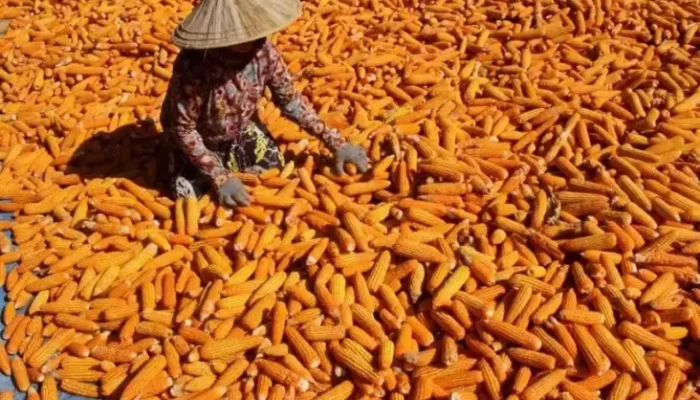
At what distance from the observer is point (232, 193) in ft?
13.1

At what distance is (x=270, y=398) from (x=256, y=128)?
1.93 m

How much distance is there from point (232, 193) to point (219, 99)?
1.87 ft

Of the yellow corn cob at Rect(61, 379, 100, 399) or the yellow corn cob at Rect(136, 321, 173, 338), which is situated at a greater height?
the yellow corn cob at Rect(136, 321, 173, 338)

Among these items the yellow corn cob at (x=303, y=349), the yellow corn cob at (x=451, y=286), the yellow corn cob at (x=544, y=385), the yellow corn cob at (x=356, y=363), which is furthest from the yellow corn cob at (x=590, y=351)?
the yellow corn cob at (x=303, y=349)

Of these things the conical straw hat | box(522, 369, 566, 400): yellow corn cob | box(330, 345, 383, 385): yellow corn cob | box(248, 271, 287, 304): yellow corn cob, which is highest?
the conical straw hat

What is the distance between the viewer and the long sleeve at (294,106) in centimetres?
403

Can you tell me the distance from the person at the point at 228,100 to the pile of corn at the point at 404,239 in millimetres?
201

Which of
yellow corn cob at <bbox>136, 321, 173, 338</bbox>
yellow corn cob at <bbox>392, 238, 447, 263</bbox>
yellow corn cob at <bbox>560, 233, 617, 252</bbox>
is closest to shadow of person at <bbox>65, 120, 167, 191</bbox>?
yellow corn cob at <bbox>136, 321, 173, 338</bbox>

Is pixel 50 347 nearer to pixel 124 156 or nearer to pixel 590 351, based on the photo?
pixel 124 156

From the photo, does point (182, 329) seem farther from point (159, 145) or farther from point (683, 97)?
point (683, 97)

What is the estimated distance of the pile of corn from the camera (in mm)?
3227

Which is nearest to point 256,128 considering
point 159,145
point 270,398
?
point 159,145

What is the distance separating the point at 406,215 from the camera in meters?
3.89

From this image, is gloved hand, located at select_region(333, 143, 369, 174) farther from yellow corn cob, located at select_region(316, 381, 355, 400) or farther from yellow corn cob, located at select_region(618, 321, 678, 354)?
yellow corn cob, located at select_region(618, 321, 678, 354)
